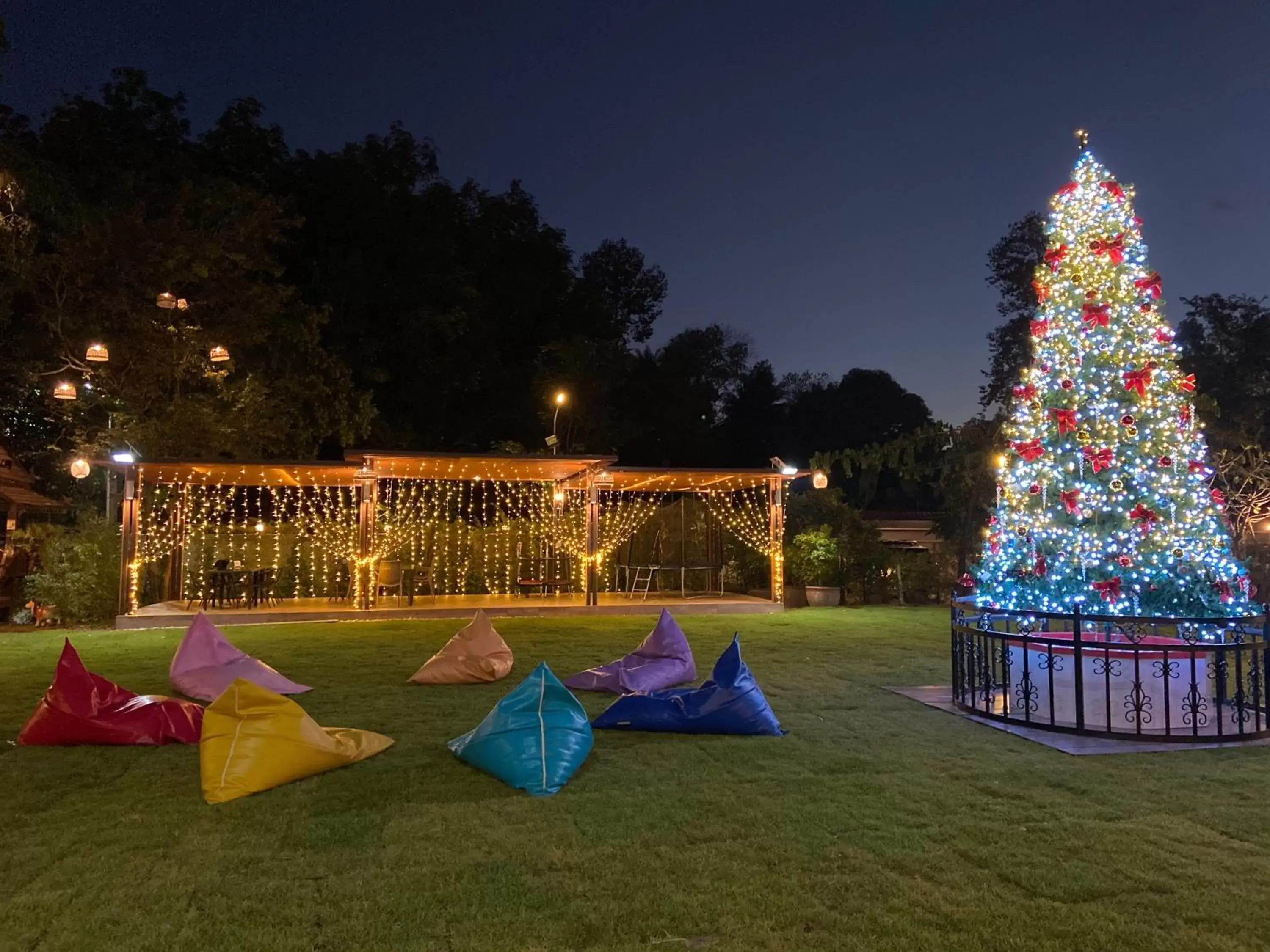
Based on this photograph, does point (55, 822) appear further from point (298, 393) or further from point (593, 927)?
point (298, 393)

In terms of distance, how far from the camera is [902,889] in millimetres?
3289

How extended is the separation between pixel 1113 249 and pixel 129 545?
1331 cm

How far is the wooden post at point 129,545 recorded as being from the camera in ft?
43.3

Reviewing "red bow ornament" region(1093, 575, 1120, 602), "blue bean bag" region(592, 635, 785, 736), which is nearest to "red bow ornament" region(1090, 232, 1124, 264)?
"red bow ornament" region(1093, 575, 1120, 602)

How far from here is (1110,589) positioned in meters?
6.54

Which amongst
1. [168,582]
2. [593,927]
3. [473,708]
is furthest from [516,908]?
[168,582]

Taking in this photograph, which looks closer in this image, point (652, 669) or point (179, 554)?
point (652, 669)

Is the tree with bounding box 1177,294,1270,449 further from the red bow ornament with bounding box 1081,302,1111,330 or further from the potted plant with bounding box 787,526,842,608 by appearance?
the red bow ornament with bounding box 1081,302,1111,330

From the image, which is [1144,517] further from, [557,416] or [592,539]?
[557,416]

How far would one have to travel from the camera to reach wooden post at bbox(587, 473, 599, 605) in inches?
592

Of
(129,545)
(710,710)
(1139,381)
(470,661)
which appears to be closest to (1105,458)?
(1139,381)

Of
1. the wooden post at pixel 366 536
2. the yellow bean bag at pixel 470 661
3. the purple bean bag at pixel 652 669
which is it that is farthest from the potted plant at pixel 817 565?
the yellow bean bag at pixel 470 661

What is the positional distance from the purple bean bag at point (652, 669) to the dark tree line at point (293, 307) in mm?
9514

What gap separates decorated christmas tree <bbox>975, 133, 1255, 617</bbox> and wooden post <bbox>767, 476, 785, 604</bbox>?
321 inches
